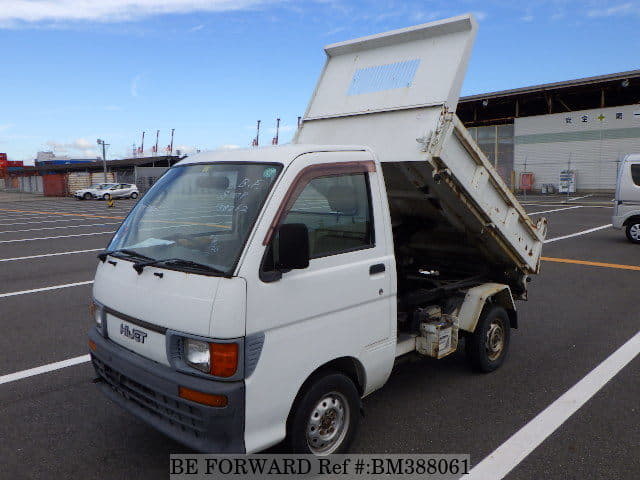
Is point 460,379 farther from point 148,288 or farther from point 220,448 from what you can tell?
point 148,288

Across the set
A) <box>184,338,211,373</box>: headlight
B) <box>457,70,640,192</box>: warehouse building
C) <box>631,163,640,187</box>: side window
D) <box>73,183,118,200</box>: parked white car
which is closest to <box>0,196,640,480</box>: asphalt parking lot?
<box>184,338,211,373</box>: headlight

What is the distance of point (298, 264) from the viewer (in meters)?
2.77

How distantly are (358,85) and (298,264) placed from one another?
7.50 feet

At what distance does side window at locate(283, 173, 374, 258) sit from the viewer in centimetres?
310

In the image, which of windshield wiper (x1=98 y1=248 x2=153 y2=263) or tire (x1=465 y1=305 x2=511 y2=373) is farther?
tire (x1=465 y1=305 x2=511 y2=373)

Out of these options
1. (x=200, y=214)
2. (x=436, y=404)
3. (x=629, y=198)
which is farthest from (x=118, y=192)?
(x=436, y=404)

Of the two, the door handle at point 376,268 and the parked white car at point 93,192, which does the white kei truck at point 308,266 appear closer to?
the door handle at point 376,268

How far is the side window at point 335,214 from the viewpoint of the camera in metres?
3.10

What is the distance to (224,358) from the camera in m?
2.66

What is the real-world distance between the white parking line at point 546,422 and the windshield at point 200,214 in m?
2.13

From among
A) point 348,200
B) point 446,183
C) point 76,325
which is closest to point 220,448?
point 348,200

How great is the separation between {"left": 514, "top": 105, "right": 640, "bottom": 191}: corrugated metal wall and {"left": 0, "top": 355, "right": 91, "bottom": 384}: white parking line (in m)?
34.4

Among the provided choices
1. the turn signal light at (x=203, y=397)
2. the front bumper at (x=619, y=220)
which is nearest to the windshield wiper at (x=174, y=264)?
the turn signal light at (x=203, y=397)

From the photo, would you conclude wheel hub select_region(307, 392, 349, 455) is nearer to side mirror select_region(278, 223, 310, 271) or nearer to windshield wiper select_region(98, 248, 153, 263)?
side mirror select_region(278, 223, 310, 271)
